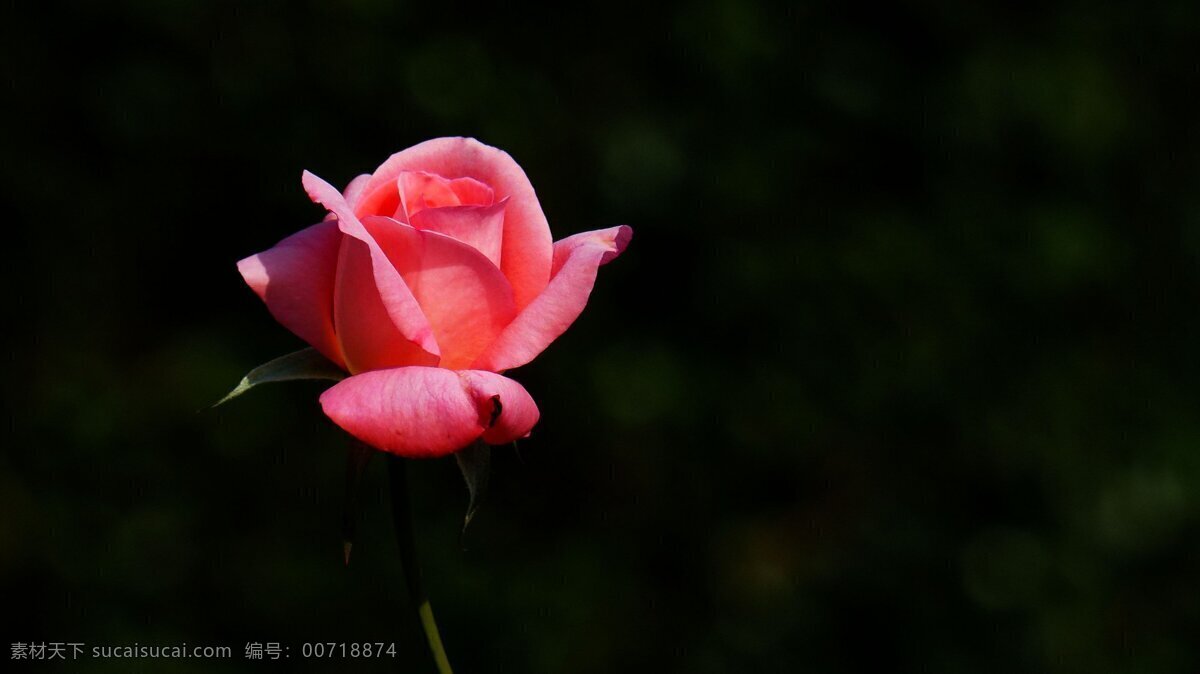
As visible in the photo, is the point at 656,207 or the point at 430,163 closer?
the point at 430,163

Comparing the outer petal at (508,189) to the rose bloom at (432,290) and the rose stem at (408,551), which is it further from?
the rose stem at (408,551)

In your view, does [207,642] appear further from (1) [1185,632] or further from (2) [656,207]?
(1) [1185,632]

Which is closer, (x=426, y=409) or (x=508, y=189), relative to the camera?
(x=426, y=409)

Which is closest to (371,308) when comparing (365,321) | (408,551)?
(365,321)

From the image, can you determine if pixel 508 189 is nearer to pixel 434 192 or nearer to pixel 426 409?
pixel 434 192

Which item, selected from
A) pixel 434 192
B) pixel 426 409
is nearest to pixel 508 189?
pixel 434 192

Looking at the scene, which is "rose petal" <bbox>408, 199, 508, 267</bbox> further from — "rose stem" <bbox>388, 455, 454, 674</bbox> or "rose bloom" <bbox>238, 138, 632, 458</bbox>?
"rose stem" <bbox>388, 455, 454, 674</bbox>

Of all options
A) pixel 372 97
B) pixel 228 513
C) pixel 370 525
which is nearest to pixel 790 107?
pixel 372 97
